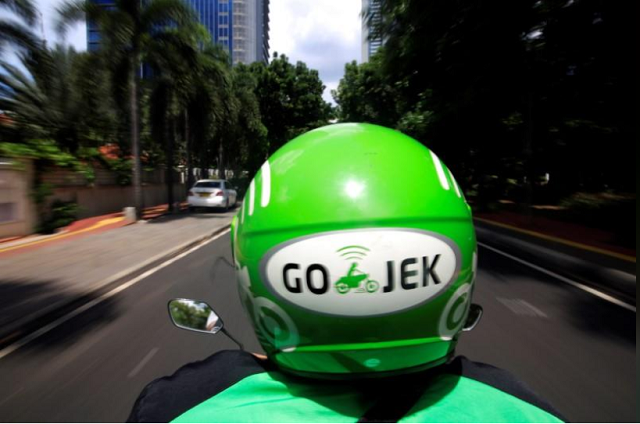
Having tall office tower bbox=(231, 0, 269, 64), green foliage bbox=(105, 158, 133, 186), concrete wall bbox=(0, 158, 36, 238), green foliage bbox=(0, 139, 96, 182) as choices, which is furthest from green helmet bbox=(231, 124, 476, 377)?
tall office tower bbox=(231, 0, 269, 64)

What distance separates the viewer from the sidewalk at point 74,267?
→ 438cm

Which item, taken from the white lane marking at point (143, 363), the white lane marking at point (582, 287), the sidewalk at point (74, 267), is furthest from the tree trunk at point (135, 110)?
the white lane marking at point (582, 287)

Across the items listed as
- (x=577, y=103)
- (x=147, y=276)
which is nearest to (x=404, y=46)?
(x=577, y=103)

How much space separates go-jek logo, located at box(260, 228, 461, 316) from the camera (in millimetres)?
966

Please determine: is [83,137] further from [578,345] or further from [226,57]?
[578,345]

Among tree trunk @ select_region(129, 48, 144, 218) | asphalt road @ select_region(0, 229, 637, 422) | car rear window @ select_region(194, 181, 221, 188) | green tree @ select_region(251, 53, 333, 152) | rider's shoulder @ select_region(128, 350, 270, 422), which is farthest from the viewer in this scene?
green tree @ select_region(251, 53, 333, 152)

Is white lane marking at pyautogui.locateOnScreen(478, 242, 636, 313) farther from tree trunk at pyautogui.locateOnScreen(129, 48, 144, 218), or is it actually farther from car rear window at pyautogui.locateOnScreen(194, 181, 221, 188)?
car rear window at pyautogui.locateOnScreen(194, 181, 221, 188)

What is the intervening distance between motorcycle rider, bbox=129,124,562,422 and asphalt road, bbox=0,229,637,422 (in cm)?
83

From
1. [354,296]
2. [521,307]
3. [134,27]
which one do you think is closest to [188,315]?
[354,296]

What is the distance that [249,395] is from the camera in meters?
1.08

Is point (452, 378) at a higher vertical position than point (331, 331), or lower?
lower

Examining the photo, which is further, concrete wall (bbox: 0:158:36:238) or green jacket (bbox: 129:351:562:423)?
concrete wall (bbox: 0:158:36:238)

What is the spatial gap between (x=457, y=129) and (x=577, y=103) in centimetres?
418

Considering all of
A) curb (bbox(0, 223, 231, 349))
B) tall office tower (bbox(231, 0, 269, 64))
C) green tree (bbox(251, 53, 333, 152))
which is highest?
tall office tower (bbox(231, 0, 269, 64))
